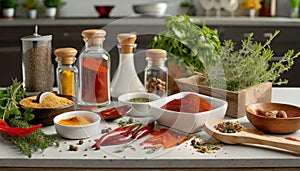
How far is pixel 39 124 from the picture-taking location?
1708 millimetres

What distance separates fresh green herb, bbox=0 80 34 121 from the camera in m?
1.76

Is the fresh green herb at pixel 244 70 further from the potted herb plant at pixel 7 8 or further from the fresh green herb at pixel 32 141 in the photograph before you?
the potted herb plant at pixel 7 8

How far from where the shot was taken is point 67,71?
6.59 feet

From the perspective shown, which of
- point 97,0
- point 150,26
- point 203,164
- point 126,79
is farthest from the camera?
point 97,0

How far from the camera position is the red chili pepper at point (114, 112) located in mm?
1842

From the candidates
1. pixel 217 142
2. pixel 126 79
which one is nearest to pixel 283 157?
pixel 217 142

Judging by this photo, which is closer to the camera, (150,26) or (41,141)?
(41,141)

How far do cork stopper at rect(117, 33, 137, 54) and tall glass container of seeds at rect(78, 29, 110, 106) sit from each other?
0.30ft

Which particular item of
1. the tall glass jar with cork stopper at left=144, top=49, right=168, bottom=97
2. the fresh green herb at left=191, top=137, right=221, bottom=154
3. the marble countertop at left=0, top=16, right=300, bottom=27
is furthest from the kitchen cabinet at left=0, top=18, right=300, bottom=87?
the fresh green herb at left=191, top=137, right=221, bottom=154

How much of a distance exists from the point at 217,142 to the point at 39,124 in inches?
24.9

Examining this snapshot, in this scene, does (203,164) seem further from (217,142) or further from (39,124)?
(39,124)

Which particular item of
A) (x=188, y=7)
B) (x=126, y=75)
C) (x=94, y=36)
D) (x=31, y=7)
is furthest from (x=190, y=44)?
(x=31, y=7)

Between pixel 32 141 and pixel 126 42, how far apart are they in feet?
2.20

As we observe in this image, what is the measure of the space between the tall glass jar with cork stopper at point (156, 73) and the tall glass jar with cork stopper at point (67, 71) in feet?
1.01
